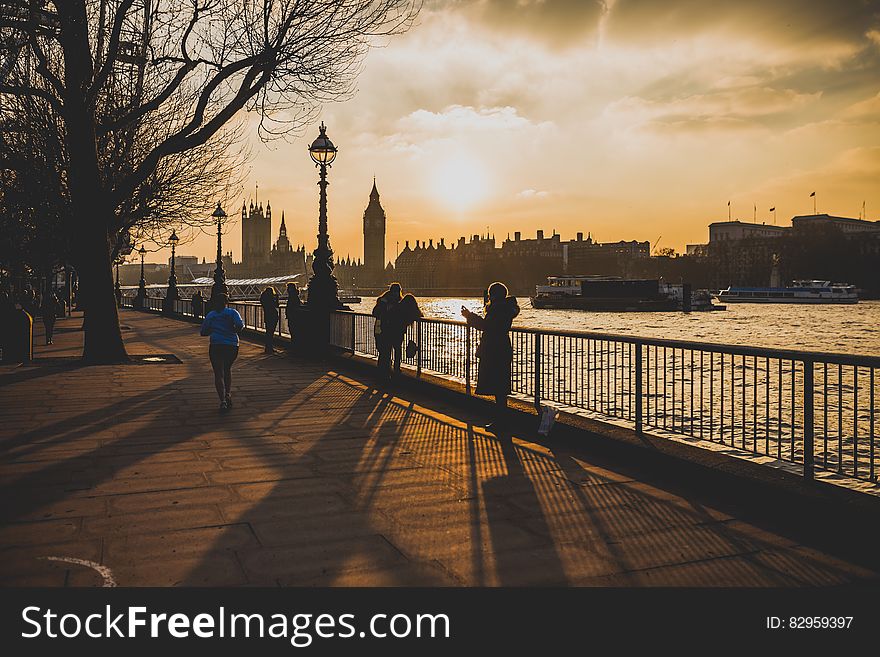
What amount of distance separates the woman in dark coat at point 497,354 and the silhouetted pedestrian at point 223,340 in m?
3.63

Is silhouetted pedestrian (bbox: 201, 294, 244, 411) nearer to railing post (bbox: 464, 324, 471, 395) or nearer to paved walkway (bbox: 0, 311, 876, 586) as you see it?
paved walkway (bbox: 0, 311, 876, 586)

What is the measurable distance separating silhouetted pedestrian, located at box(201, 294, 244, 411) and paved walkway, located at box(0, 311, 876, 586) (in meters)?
0.58

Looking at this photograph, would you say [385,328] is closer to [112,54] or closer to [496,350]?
[496,350]

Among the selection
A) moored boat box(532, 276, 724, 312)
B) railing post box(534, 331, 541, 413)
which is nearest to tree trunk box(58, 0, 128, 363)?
railing post box(534, 331, 541, 413)

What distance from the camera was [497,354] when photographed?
899 centimetres

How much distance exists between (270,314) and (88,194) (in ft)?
20.2

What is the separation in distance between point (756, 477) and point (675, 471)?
877 millimetres

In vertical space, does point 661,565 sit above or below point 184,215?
below

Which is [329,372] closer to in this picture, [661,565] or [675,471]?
[675,471]

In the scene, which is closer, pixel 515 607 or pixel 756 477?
pixel 515 607

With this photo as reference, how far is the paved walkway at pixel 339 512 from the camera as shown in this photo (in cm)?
445

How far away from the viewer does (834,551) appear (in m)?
4.86

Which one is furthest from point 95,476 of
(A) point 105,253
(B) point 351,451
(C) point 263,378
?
(A) point 105,253

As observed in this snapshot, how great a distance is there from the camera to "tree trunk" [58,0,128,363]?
15367mm
